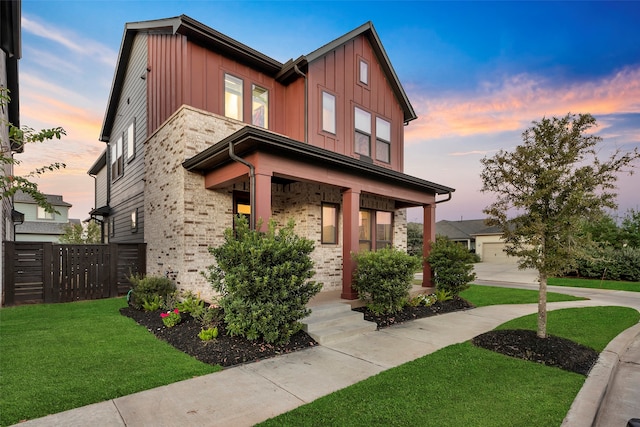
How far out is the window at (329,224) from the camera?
9.69 metres

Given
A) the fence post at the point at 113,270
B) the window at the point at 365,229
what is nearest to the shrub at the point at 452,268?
the window at the point at 365,229

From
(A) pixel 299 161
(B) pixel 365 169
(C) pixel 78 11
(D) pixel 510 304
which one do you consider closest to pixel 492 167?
(B) pixel 365 169

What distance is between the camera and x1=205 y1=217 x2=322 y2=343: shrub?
16.2 ft

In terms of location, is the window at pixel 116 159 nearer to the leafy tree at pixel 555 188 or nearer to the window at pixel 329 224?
the window at pixel 329 224

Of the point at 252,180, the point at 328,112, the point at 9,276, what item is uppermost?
the point at 328,112

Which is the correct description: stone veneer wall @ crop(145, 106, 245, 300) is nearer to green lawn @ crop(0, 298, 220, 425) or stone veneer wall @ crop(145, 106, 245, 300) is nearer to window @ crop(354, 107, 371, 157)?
green lawn @ crop(0, 298, 220, 425)

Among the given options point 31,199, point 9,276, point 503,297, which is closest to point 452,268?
point 503,297

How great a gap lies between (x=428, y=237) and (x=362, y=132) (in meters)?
4.24

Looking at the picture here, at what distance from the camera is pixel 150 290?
24.1 feet

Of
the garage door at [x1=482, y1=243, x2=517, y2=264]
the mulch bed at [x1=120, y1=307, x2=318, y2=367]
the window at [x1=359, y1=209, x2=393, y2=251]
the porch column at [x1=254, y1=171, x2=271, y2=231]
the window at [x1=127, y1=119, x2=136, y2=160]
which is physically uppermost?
the window at [x1=127, y1=119, x2=136, y2=160]

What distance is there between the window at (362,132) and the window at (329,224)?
89.5 inches

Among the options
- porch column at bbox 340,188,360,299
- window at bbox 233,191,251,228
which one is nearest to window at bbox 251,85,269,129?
window at bbox 233,191,251,228

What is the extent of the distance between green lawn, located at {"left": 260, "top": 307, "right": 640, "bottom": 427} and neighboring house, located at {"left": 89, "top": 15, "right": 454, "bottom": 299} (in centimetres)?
338

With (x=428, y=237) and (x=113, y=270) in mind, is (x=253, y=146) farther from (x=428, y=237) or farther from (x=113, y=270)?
(x=428, y=237)
